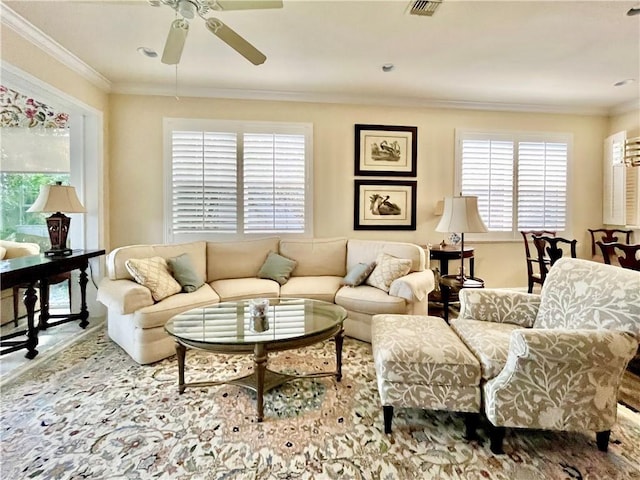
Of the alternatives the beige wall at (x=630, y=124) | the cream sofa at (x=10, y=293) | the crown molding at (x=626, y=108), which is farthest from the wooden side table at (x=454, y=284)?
the cream sofa at (x=10, y=293)

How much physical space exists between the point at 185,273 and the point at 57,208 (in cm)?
135

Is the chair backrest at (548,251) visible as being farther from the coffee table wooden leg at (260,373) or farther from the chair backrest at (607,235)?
the coffee table wooden leg at (260,373)

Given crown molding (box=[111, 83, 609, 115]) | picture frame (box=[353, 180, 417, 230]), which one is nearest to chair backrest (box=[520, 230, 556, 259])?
picture frame (box=[353, 180, 417, 230])

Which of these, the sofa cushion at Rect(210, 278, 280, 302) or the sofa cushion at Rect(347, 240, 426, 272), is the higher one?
the sofa cushion at Rect(347, 240, 426, 272)

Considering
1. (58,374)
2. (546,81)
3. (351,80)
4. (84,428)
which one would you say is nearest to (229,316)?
(84,428)

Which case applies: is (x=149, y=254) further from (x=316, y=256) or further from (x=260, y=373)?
(x=260, y=373)

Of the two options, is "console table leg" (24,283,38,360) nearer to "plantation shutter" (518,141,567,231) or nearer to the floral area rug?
the floral area rug

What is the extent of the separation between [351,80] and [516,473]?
382 cm

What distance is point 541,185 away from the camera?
4.83m

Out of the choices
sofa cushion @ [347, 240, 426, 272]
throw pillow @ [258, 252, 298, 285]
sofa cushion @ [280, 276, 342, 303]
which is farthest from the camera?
throw pillow @ [258, 252, 298, 285]

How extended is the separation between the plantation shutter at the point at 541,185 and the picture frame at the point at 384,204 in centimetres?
161

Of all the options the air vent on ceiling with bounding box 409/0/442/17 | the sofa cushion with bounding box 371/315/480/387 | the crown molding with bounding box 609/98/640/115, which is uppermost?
the crown molding with bounding box 609/98/640/115

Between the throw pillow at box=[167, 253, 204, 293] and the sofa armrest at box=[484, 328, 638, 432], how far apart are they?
9.04 ft

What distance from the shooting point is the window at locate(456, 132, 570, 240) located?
4738mm
